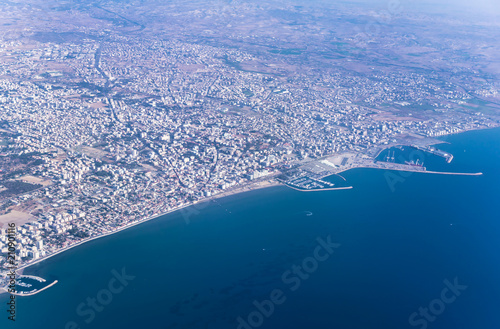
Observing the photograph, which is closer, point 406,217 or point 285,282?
point 285,282

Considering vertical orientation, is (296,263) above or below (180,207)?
below

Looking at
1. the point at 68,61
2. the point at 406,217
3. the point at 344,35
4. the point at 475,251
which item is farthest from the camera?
the point at 344,35

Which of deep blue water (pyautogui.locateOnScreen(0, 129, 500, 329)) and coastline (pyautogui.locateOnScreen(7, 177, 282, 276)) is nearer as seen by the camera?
deep blue water (pyautogui.locateOnScreen(0, 129, 500, 329))

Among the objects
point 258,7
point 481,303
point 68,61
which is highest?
point 258,7

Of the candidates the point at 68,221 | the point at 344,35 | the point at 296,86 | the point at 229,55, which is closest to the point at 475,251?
the point at 68,221

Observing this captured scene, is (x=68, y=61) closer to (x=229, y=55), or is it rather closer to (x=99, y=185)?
(x=229, y=55)

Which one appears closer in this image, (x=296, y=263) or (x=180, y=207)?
(x=296, y=263)

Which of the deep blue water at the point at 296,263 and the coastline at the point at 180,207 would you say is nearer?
the deep blue water at the point at 296,263

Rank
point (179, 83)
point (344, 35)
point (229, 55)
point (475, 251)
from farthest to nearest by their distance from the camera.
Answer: point (344, 35) < point (229, 55) < point (179, 83) < point (475, 251)
